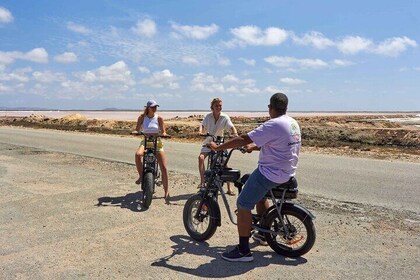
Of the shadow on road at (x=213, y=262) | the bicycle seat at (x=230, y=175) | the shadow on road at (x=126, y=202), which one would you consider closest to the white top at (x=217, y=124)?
the shadow on road at (x=126, y=202)

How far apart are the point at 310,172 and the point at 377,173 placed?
73.6 inches

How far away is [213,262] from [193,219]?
3.19ft

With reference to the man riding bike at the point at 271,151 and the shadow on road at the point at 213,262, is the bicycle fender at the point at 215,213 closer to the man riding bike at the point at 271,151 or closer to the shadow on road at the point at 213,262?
the shadow on road at the point at 213,262

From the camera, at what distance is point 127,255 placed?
17.0 ft

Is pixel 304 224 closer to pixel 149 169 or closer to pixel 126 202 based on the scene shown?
pixel 149 169

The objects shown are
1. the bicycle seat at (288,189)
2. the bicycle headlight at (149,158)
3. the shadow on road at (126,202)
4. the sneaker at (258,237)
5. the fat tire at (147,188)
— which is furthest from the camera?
the bicycle headlight at (149,158)

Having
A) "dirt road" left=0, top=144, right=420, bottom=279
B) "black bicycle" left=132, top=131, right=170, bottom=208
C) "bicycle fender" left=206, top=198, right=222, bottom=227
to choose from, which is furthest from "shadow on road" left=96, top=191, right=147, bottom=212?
"bicycle fender" left=206, top=198, right=222, bottom=227

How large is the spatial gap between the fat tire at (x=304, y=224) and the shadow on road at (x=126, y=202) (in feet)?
9.59

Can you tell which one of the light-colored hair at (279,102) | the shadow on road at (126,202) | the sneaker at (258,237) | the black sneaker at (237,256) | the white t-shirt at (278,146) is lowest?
the black sneaker at (237,256)

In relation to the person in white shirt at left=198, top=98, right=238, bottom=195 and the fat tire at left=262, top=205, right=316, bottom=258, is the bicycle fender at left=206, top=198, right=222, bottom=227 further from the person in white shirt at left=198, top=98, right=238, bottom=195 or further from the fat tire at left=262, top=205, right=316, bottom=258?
the person in white shirt at left=198, top=98, right=238, bottom=195

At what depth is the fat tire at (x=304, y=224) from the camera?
4.97 meters

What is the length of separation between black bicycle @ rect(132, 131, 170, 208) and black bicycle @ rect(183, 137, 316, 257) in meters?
1.76

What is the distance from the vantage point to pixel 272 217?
16.8 feet

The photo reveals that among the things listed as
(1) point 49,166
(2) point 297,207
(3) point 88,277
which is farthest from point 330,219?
(1) point 49,166
